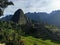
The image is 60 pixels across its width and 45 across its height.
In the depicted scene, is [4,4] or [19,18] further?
[19,18]

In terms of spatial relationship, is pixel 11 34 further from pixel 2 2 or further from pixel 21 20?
pixel 21 20

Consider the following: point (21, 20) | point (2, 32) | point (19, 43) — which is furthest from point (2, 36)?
point (21, 20)

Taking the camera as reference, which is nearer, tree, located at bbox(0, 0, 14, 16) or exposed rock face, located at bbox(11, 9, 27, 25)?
tree, located at bbox(0, 0, 14, 16)

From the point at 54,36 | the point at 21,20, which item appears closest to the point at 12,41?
the point at 54,36

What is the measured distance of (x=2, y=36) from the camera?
75.1 meters

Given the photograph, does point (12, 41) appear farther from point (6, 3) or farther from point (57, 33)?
point (57, 33)

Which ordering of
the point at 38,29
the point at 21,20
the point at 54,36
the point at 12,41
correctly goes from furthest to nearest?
the point at 21,20, the point at 38,29, the point at 54,36, the point at 12,41

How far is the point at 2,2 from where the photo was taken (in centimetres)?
7225

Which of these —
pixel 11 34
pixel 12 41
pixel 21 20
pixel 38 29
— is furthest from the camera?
pixel 21 20

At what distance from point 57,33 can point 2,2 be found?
210ft

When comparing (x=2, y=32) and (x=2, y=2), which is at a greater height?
(x=2, y=2)

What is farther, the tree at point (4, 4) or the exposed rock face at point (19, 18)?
the exposed rock face at point (19, 18)

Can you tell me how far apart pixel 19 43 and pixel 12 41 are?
215cm

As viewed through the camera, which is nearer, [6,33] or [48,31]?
[6,33]
